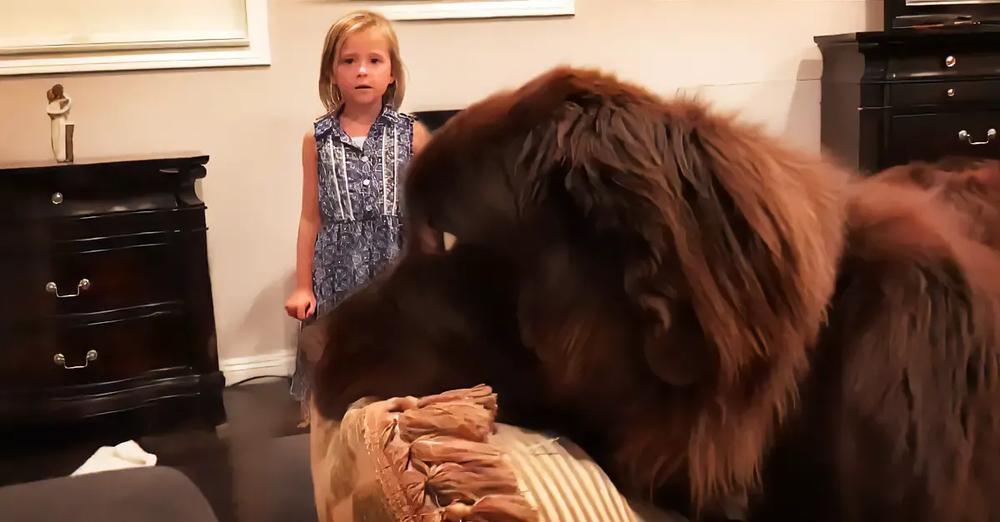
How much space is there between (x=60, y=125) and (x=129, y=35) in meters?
0.40

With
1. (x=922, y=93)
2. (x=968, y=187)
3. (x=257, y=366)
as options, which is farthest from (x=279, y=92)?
(x=968, y=187)

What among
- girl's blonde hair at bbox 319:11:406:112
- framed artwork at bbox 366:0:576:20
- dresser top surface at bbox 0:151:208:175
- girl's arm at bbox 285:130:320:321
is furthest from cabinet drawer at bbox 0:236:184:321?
framed artwork at bbox 366:0:576:20

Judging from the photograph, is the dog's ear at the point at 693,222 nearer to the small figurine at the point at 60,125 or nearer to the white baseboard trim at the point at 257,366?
the small figurine at the point at 60,125

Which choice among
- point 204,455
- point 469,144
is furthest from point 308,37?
point 469,144

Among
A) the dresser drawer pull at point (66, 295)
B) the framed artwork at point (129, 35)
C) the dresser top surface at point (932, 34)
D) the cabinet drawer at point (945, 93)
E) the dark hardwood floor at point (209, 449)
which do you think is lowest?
the dark hardwood floor at point (209, 449)

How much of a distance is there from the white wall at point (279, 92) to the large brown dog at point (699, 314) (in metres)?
2.11

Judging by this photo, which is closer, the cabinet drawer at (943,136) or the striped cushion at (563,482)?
the striped cushion at (563,482)

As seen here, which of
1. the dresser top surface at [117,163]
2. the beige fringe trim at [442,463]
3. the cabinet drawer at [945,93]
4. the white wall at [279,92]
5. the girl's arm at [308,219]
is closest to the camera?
the beige fringe trim at [442,463]

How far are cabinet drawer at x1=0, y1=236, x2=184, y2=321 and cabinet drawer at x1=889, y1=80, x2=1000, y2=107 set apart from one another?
8.01 feet

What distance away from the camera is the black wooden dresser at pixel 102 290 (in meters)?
2.46

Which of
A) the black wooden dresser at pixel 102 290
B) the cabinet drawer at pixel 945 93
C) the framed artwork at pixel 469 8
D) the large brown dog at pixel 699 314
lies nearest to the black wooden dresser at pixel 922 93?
the cabinet drawer at pixel 945 93

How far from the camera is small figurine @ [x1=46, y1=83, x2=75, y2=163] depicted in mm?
2637

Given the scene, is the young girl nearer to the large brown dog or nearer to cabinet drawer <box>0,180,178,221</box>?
cabinet drawer <box>0,180,178,221</box>

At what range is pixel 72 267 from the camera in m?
2.49
